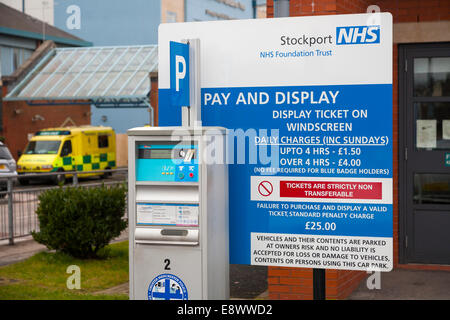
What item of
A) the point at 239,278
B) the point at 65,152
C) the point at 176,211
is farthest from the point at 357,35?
the point at 65,152

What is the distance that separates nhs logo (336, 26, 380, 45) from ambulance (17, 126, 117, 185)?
2522 cm

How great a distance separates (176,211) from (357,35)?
67.8 inches

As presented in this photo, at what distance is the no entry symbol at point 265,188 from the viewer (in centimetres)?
477

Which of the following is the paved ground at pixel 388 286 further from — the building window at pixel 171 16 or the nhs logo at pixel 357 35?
the building window at pixel 171 16

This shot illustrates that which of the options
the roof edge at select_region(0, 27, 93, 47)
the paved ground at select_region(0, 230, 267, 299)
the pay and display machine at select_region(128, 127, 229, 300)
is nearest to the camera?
the pay and display machine at select_region(128, 127, 229, 300)

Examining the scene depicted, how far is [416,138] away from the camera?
8531 millimetres

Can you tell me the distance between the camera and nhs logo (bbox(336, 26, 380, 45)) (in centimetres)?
453

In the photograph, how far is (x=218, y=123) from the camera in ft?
16.2

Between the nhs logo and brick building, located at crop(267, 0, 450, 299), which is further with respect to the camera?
brick building, located at crop(267, 0, 450, 299)

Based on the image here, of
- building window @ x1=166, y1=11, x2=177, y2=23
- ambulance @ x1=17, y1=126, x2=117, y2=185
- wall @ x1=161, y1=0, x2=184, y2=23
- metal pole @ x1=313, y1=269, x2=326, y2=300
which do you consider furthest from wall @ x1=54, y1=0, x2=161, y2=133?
metal pole @ x1=313, y1=269, x2=326, y2=300

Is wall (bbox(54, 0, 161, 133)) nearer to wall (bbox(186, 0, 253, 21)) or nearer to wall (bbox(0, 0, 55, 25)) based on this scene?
wall (bbox(0, 0, 55, 25))

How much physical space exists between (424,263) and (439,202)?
0.79 m

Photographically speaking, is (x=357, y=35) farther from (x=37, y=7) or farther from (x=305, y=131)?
(x=37, y=7)

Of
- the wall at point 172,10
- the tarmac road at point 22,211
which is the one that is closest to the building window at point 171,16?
the wall at point 172,10
